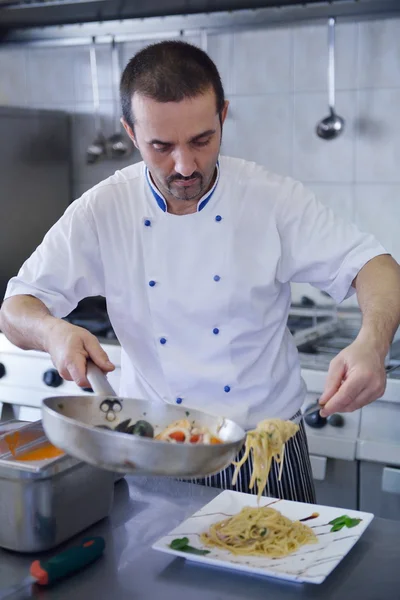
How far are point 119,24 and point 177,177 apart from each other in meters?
1.91

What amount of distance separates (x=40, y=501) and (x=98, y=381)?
230 millimetres

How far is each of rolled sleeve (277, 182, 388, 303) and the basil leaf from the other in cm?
75

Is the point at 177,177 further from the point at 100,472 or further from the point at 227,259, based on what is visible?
the point at 100,472

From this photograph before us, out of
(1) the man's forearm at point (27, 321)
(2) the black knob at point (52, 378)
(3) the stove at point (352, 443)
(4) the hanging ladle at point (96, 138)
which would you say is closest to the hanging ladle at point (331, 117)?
(3) the stove at point (352, 443)

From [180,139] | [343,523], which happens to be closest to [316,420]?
[343,523]

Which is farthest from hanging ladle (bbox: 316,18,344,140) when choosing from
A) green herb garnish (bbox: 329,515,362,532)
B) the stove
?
green herb garnish (bbox: 329,515,362,532)

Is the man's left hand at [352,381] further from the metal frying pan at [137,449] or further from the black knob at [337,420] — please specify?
the black knob at [337,420]

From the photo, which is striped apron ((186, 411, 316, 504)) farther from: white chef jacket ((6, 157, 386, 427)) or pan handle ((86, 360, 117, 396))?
pan handle ((86, 360, 117, 396))

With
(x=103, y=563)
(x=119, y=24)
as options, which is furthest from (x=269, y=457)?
(x=119, y=24)

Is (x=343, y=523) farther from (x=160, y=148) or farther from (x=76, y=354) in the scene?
(x=160, y=148)

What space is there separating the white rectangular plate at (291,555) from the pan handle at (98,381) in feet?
0.91

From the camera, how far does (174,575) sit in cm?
141

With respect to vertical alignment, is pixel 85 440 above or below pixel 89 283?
below

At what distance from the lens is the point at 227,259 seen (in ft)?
6.70
